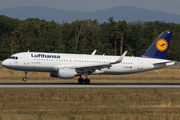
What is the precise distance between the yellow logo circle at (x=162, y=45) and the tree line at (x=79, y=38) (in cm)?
5335

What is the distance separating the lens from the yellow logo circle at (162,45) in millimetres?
40844

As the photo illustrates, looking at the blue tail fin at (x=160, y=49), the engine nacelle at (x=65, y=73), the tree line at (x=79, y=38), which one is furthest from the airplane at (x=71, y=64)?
the tree line at (x=79, y=38)

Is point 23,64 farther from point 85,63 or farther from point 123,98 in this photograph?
point 123,98

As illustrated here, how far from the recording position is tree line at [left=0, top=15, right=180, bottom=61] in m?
95.4

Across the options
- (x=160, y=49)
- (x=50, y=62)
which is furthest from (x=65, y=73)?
(x=160, y=49)

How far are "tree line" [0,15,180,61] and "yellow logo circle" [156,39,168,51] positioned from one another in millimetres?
53352

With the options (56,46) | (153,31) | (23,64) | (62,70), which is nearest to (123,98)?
(62,70)

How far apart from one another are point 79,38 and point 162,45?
67.2 metres

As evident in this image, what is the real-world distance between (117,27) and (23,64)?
247 ft

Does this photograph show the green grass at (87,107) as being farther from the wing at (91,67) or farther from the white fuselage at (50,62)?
the white fuselage at (50,62)

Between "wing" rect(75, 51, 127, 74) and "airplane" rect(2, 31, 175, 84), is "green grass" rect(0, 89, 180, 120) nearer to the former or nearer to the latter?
"wing" rect(75, 51, 127, 74)

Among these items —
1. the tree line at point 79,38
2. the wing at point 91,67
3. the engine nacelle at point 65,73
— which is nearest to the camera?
the engine nacelle at point 65,73

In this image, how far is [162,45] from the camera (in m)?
41.0

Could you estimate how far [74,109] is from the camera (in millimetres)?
17922
